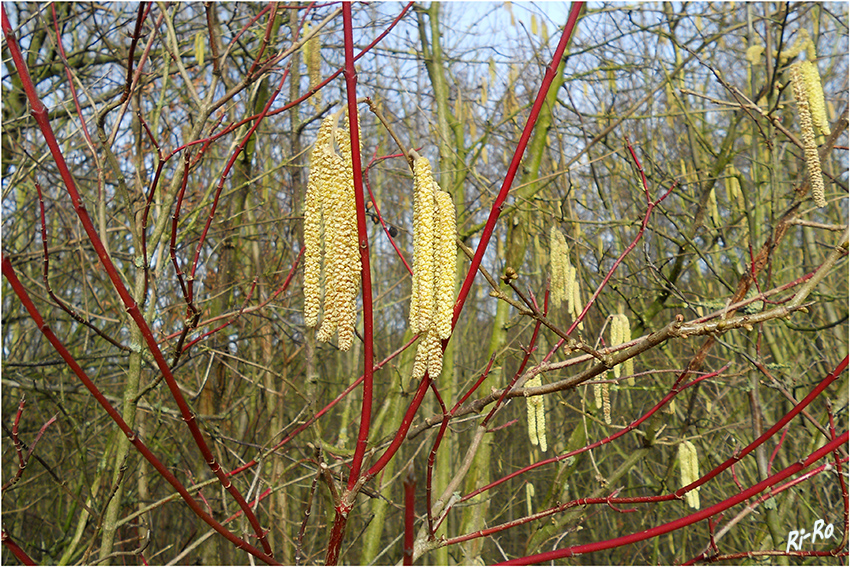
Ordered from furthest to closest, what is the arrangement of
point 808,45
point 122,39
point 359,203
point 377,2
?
1. point 122,39
2. point 377,2
3. point 808,45
4. point 359,203

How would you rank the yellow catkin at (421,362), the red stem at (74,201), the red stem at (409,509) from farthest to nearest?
the yellow catkin at (421,362), the red stem at (74,201), the red stem at (409,509)

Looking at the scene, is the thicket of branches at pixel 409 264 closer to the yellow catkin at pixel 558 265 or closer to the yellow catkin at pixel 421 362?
the yellow catkin at pixel 558 265

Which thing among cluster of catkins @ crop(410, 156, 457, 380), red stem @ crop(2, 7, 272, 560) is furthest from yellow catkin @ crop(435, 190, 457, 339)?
red stem @ crop(2, 7, 272, 560)

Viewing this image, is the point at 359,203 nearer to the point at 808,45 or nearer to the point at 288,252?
the point at 808,45

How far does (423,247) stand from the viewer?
1.04 m

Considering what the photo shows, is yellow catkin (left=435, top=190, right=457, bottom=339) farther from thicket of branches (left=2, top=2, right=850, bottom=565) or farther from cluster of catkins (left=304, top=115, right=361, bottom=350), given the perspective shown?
thicket of branches (left=2, top=2, right=850, bottom=565)

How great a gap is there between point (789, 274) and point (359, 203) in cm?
514

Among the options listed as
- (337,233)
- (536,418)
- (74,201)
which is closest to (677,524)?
(337,233)

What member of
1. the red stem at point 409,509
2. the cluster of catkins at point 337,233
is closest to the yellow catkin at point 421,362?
the cluster of catkins at point 337,233

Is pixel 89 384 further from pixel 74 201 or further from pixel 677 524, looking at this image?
pixel 677 524

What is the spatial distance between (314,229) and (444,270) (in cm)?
24

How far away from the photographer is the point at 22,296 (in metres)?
1.05

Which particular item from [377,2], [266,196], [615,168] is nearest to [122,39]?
[266,196]

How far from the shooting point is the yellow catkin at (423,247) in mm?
1042
